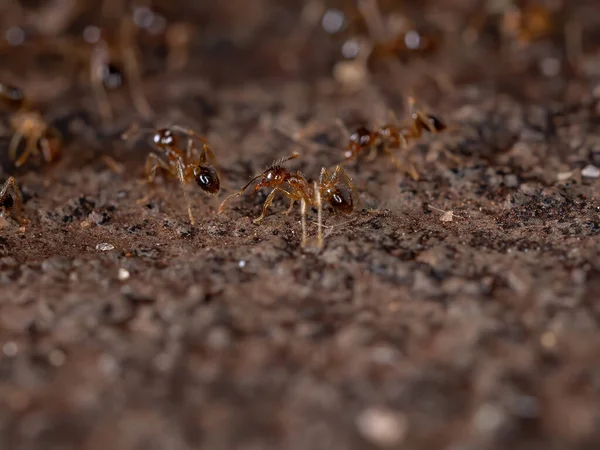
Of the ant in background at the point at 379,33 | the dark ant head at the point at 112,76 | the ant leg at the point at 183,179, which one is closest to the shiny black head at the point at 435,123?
the ant in background at the point at 379,33

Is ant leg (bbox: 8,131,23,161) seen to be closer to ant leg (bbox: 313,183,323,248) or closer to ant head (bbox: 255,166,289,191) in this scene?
ant head (bbox: 255,166,289,191)

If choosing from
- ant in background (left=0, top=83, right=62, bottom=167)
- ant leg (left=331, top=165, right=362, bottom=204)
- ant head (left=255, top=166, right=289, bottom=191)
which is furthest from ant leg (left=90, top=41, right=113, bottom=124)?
ant leg (left=331, top=165, right=362, bottom=204)

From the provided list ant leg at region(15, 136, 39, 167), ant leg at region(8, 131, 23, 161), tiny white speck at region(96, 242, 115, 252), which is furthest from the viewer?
ant leg at region(8, 131, 23, 161)

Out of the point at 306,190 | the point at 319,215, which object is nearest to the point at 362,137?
the point at 306,190

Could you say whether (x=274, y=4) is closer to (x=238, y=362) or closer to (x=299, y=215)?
(x=299, y=215)

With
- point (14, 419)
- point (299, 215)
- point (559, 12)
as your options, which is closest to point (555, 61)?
point (559, 12)

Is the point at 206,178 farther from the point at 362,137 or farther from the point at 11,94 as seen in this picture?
the point at 11,94

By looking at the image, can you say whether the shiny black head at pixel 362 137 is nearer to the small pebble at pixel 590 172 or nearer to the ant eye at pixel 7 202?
the small pebble at pixel 590 172
